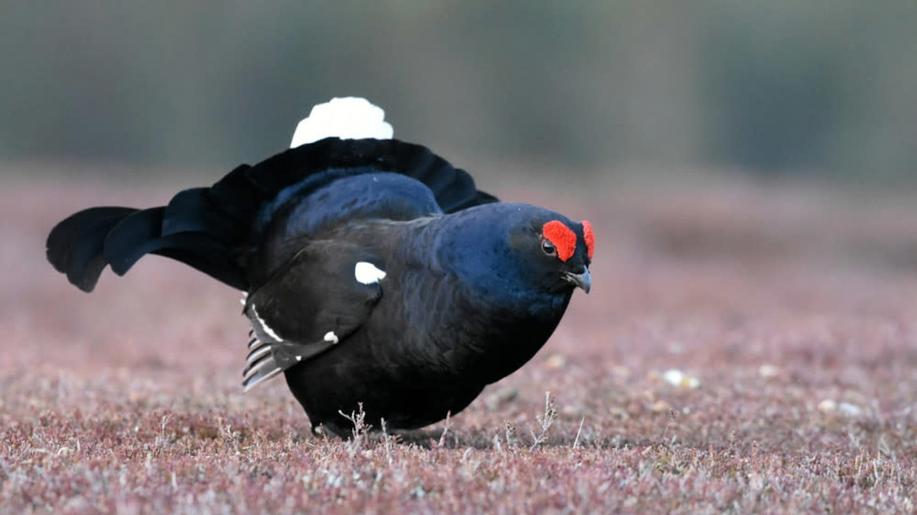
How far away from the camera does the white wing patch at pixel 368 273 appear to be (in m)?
6.79

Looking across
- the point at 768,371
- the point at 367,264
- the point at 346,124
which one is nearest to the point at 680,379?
the point at 768,371

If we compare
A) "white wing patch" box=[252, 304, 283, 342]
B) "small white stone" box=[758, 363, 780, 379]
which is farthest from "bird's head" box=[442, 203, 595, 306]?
"small white stone" box=[758, 363, 780, 379]

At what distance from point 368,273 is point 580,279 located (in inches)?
45.6

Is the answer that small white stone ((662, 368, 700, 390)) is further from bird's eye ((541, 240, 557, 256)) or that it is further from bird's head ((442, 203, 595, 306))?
bird's eye ((541, 240, 557, 256))

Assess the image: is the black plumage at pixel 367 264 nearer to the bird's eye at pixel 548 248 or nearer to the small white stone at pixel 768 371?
the bird's eye at pixel 548 248

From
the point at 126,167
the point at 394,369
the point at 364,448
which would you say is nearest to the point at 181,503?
the point at 364,448

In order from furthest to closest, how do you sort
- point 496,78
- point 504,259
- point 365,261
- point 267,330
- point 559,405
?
point 496,78 → point 559,405 → point 267,330 → point 365,261 → point 504,259

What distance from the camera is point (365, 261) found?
6934 millimetres

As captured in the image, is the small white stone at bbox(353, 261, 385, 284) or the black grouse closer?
the black grouse

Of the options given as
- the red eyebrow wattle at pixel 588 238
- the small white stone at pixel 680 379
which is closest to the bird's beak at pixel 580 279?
the red eyebrow wattle at pixel 588 238

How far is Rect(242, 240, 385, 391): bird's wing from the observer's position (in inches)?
269

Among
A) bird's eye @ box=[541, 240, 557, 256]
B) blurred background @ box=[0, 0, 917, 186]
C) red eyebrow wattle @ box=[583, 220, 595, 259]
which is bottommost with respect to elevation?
bird's eye @ box=[541, 240, 557, 256]

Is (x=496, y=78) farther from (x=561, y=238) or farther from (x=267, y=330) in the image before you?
(x=561, y=238)

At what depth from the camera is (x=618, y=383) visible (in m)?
10.5
